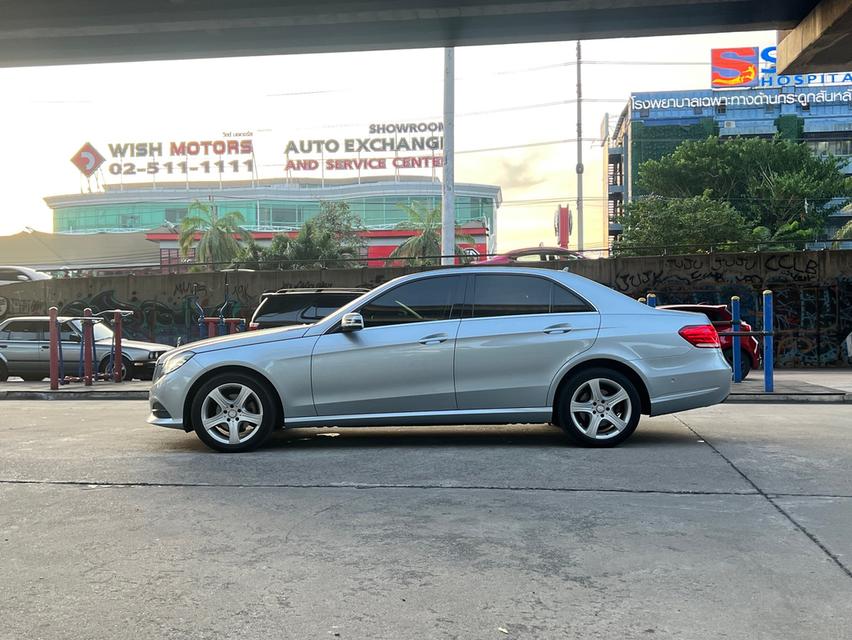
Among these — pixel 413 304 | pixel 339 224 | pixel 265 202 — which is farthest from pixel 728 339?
pixel 265 202

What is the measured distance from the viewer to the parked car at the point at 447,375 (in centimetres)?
704

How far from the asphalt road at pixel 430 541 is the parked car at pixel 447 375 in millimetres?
319

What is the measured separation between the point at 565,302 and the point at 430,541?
3.51 meters

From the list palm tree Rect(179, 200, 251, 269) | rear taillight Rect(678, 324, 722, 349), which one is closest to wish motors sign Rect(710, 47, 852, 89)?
palm tree Rect(179, 200, 251, 269)

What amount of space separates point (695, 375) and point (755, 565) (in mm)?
3473

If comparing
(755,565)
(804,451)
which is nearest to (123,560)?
(755,565)

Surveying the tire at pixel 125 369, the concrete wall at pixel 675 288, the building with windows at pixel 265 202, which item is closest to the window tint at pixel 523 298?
the tire at pixel 125 369

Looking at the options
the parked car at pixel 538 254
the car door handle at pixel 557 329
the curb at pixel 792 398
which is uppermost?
the parked car at pixel 538 254

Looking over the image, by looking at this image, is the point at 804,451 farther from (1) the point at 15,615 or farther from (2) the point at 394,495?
(1) the point at 15,615

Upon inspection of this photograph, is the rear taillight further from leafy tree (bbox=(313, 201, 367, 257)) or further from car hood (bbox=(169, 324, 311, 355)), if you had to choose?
leafy tree (bbox=(313, 201, 367, 257))

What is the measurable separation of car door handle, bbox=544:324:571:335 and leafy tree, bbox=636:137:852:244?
164 ft

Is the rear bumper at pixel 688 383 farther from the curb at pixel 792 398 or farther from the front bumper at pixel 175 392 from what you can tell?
the curb at pixel 792 398

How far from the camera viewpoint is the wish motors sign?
281 feet

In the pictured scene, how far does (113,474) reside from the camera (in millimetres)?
6133
